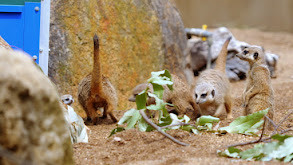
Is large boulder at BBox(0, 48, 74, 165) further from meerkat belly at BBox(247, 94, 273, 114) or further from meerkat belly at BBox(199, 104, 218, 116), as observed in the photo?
meerkat belly at BBox(199, 104, 218, 116)

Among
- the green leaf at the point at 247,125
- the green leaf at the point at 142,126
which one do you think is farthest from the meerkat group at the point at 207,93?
the green leaf at the point at 142,126

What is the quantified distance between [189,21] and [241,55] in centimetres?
869

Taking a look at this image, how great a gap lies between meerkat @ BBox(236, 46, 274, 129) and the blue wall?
2.05m

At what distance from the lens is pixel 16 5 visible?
3.80 m

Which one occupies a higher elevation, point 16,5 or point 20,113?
point 16,5

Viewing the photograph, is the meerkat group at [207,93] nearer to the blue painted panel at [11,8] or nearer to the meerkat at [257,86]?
the meerkat at [257,86]

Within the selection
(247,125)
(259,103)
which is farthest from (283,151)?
(259,103)

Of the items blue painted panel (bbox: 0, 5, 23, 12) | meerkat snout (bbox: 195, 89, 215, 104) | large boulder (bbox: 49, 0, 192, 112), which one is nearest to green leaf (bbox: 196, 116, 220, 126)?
meerkat snout (bbox: 195, 89, 215, 104)

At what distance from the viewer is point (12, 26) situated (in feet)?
12.6

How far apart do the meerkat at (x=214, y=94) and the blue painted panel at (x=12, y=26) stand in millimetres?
1916

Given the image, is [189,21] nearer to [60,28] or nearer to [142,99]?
[60,28]

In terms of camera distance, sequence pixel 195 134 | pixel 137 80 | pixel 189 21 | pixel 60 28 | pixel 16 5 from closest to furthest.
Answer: pixel 195 134 < pixel 16 5 < pixel 60 28 < pixel 137 80 < pixel 189 21

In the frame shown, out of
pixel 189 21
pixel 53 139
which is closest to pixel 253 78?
pixel 53 139

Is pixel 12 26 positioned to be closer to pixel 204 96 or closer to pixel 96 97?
pixel 96 97
